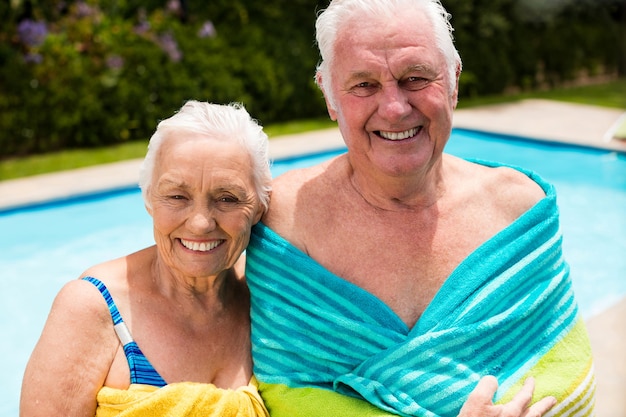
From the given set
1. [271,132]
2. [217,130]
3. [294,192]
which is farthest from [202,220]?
[271,132]

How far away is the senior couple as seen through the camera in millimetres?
1985

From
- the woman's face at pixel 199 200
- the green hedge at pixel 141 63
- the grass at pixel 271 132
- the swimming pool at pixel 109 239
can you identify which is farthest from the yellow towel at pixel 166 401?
the green hedge at pixel 141 63

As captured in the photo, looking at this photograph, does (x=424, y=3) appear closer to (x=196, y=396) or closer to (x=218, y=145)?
(x=218, y=145)

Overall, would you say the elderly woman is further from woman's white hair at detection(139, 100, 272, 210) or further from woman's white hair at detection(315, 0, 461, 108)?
woman's white hair at detection(315, 0, 461, 108)

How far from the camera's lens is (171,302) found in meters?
2.14

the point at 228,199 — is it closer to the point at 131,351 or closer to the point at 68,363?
the point at 131,351

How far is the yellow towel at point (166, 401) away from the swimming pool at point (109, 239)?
8.42ft

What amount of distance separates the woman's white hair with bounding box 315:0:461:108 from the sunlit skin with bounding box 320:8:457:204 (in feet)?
0.07

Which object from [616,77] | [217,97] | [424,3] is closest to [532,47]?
[616,77]

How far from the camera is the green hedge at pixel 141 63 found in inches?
337

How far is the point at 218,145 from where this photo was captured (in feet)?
6.61

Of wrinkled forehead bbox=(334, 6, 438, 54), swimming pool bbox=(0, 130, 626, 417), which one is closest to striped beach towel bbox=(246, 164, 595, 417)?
wrinkled forehead bbox=(334, 6, 438, 54)

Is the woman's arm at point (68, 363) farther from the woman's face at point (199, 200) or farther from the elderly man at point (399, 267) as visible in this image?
the elderly man at point (399, 267)

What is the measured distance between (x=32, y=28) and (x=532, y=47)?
8841mm
